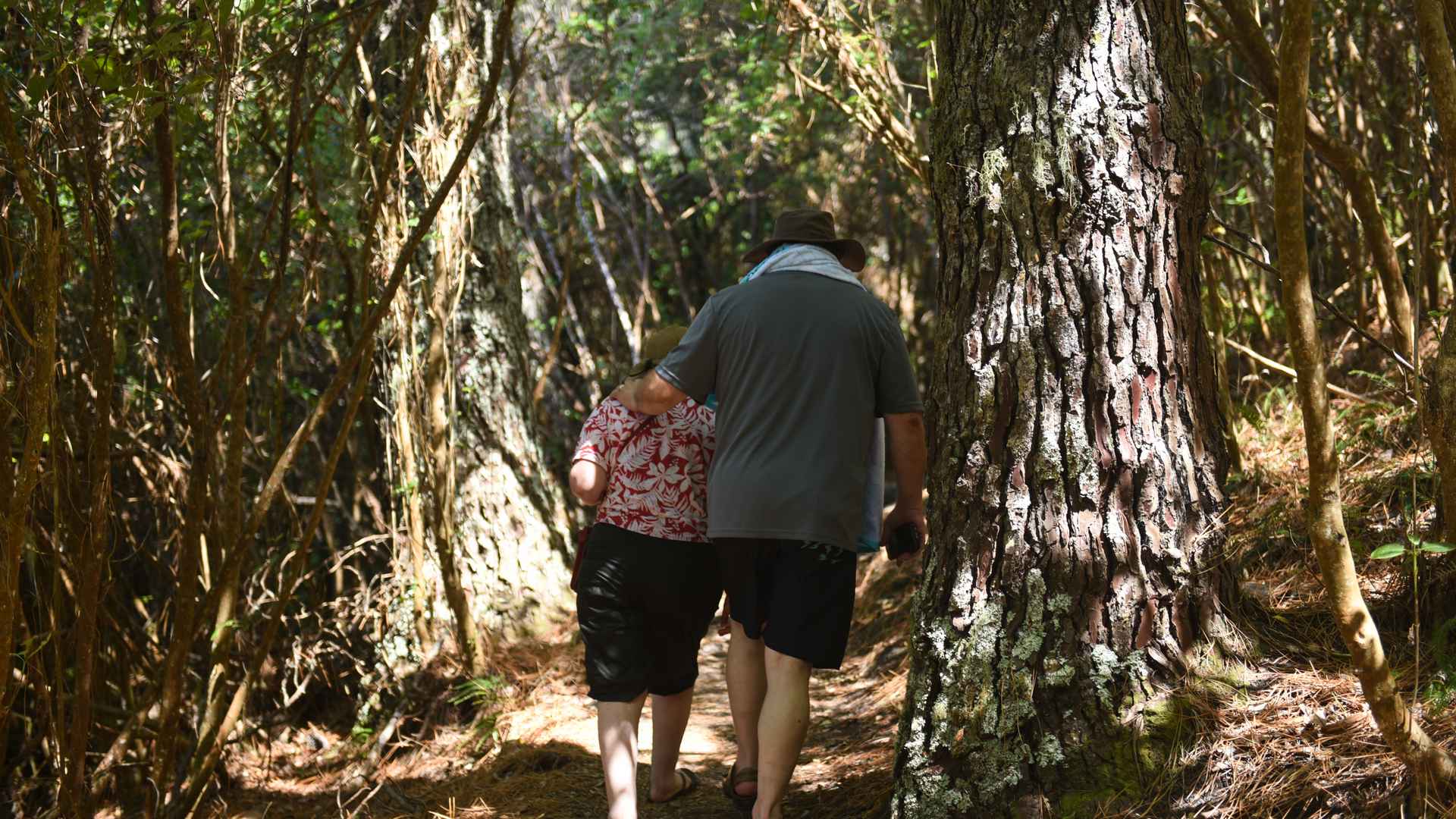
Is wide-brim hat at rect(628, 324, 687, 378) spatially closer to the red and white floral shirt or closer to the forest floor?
the red and white floral shirt

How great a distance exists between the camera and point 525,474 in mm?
6176

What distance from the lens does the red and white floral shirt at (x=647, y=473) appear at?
11.0 feet

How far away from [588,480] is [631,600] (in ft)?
1.25

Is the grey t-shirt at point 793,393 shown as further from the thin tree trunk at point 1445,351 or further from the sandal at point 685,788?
the thin tree trunk at point 1445,351

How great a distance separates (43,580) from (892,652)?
3.71m

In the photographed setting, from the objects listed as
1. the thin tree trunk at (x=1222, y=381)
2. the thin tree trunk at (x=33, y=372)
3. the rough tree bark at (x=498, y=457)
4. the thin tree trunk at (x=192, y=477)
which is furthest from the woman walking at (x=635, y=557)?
the rough tree bark at (x=498, y=457)

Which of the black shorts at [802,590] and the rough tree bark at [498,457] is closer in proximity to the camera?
the black shorts at [802,590]

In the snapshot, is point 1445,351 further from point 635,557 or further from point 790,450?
point 635,557

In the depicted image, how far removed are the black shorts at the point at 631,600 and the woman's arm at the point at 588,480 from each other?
0.11 m

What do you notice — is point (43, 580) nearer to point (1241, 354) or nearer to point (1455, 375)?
point (1455, 375)

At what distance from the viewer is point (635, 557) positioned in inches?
131

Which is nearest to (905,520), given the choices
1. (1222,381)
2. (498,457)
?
(1222,381)

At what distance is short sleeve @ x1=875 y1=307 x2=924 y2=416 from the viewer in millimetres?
3184

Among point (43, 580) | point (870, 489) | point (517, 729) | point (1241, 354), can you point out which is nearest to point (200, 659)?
point (43, 580)
